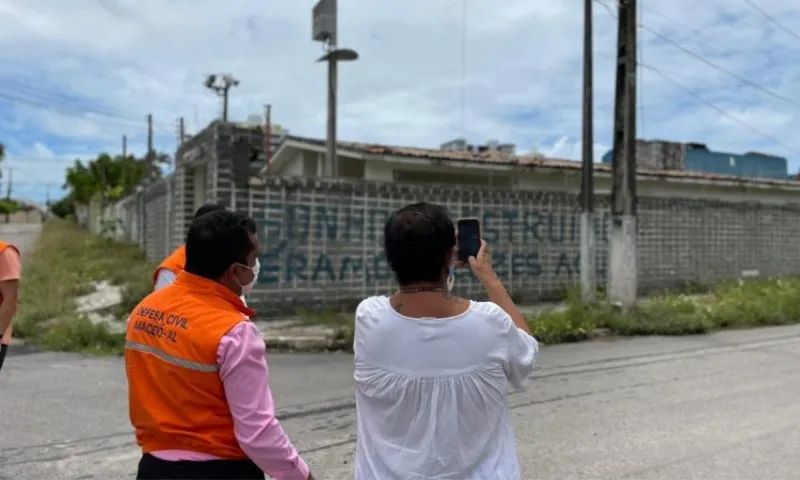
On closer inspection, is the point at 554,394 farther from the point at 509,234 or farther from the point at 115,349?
the point at 509,234

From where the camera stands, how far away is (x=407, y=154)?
48.1 ft

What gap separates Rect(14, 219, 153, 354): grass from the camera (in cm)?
938

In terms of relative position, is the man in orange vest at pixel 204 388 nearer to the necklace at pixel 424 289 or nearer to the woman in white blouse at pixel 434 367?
the woman in white blouse at pixel 434 367

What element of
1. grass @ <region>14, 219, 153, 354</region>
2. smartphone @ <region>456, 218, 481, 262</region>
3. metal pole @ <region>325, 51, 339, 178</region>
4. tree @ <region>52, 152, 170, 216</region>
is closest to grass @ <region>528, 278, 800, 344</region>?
metal pole @ <region>325, 51, 339, 178</region>

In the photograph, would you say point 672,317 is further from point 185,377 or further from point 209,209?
point 185,377

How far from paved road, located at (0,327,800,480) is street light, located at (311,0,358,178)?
530cm

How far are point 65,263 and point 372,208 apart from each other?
12273 mm

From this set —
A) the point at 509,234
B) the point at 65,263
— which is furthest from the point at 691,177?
the point at 65,263

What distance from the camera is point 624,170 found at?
459 inches

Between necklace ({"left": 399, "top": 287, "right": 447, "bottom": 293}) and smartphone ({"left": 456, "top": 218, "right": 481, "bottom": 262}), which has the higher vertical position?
smartphone ({"left": 456, "top": 218, "right": 481, "bottom": 262})

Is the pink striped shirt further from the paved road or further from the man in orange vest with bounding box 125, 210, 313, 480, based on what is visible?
the paved road

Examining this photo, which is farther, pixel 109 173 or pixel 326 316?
pixel 109 173

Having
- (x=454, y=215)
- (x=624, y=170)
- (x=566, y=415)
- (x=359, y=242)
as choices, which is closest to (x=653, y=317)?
(x=624, y=170)

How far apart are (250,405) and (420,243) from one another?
677 mm
